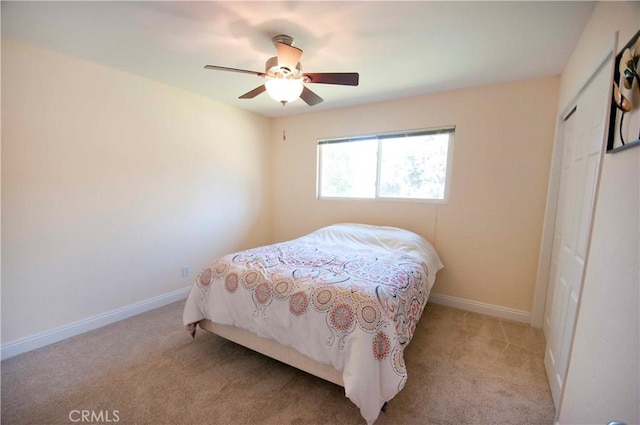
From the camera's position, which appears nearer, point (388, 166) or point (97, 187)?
point (97, 187)

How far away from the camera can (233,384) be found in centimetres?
170

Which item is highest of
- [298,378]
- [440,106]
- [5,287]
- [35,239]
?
[440,106]

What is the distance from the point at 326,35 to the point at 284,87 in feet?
1.55

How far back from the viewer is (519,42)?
1828 mm

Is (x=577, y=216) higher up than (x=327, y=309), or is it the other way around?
(x=577, y=216)

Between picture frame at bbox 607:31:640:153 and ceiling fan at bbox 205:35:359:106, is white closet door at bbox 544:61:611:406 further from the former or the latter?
ceiling fan at bbox 205:35:359:106

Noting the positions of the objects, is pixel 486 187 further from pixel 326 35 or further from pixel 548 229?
pixel 326 35

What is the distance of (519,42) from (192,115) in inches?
123

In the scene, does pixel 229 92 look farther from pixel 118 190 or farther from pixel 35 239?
pixel 35 239

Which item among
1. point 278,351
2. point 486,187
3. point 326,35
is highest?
point 326,35

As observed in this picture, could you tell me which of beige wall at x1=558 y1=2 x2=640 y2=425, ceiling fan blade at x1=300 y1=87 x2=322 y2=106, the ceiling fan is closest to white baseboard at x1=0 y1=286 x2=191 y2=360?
the ceiling fan

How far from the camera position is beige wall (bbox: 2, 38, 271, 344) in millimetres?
1931

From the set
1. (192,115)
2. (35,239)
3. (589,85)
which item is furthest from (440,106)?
(35,239)

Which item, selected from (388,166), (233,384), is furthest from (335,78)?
(233,384)
